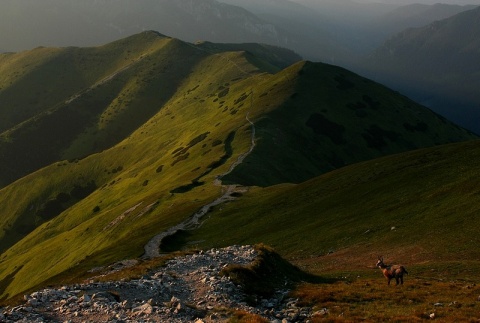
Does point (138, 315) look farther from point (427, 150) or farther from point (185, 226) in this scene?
point (427, 150)

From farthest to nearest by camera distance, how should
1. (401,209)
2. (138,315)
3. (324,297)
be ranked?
(401,209) → (324,297) → (138,315)

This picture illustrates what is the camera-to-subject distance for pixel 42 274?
344ft

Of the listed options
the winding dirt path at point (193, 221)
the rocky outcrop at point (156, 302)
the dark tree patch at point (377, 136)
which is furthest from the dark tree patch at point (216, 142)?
the rocky outcrop at point (156, 302)

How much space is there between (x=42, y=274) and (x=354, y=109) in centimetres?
13251

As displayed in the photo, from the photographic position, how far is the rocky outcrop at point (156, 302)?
936 inches

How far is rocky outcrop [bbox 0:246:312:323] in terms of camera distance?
23766mm

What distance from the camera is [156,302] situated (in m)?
26.2

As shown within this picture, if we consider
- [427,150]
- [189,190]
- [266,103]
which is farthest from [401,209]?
[266,103]

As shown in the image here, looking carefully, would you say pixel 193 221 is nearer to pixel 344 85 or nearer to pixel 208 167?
pixel 208 167

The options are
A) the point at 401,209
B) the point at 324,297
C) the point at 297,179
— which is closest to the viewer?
the point at 324,297

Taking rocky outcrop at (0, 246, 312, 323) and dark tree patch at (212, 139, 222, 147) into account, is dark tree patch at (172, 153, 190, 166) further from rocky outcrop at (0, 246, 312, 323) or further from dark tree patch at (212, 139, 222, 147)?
rocky outcrop at (0, 246, 312, 323)

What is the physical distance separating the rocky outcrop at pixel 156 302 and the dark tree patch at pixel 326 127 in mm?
132021

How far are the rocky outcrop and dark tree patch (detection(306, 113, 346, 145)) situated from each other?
132 metres

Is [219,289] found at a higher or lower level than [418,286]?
higher
